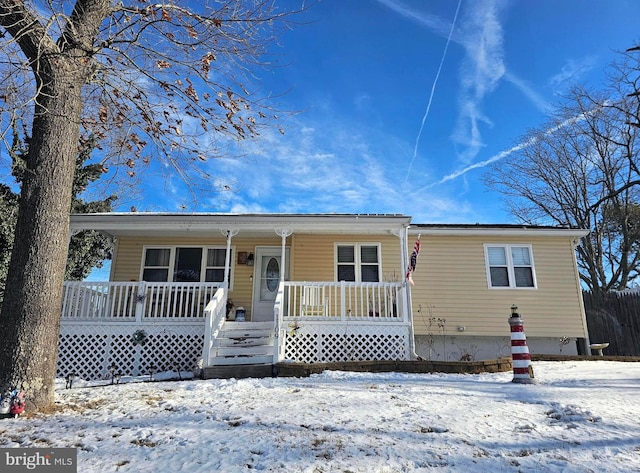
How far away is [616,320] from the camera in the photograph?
1299 cm

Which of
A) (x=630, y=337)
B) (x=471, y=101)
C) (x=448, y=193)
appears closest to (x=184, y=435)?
(x=630, y=337)

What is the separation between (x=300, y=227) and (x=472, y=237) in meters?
5.21

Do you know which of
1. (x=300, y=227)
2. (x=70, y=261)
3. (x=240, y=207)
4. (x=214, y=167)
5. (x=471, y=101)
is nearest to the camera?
(x=214, y=167)

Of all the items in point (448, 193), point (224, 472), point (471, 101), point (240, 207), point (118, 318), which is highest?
point (471, 101)

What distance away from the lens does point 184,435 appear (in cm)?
355

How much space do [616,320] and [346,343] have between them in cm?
1013

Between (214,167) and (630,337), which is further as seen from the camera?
(630,337)

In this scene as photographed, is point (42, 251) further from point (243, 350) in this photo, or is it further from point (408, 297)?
point (408, 297)

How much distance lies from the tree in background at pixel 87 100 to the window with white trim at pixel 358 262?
550 centimetres

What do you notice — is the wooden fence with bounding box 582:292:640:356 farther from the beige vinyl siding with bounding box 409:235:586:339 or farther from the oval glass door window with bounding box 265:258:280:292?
the oval glass door window with bounding box 265:258:280:292

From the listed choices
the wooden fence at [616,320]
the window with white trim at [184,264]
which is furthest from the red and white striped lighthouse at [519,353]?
the wooden fence at [616,320]

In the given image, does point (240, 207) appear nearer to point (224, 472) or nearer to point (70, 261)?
point (70, 261)

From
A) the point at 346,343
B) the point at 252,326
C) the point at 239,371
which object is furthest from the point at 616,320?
the point at 239,371

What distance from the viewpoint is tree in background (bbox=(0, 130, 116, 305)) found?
1021 cm
